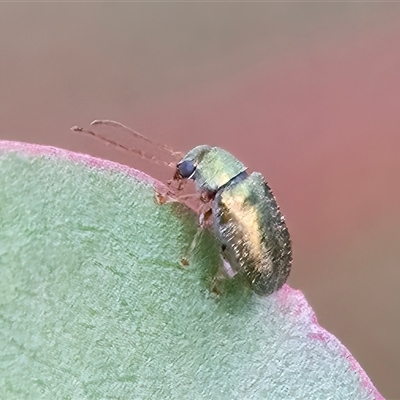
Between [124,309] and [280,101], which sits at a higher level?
[280,101]

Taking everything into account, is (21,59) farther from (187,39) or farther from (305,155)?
(305,155)

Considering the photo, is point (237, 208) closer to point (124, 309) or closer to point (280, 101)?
point (124, 309)

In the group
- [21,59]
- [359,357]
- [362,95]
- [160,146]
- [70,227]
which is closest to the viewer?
[70,227]

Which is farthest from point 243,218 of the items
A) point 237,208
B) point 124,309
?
point 124,309

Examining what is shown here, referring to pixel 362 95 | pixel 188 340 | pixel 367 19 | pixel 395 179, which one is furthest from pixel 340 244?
pixel 188 340

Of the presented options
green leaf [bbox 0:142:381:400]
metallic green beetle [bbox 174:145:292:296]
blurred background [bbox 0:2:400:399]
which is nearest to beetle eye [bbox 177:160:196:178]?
metallic green beetle [bbox 174:145:292:296]

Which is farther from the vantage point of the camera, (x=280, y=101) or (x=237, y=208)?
(x=280, y=101)

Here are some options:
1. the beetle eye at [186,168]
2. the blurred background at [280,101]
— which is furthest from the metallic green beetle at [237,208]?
the blurred background at [280,101]
